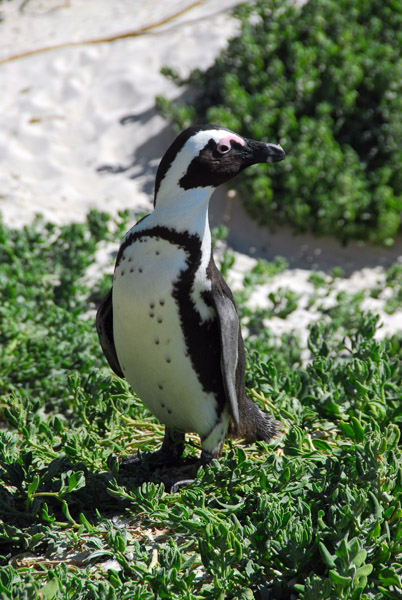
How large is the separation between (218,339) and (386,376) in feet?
3.15

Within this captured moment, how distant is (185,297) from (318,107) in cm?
362

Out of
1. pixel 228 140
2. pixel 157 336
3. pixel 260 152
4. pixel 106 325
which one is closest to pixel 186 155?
pixel 228 140

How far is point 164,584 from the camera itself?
2.23 metres

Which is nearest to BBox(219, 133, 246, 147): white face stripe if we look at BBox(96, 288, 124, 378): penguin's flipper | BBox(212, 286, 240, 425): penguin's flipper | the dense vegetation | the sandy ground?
BBox(212, 286, 240, 425): penguin's flipper

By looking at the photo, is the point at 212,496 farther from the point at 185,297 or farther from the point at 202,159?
the point at 202,159

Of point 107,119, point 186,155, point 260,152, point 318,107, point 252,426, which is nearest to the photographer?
point 186,155

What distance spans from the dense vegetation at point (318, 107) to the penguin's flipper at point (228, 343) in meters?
2.96

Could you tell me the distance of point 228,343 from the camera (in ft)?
8.70

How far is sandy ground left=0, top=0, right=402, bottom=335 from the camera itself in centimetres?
559

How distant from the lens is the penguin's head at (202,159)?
2588 millimetres

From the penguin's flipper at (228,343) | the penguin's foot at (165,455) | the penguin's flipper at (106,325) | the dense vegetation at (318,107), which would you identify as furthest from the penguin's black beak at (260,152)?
the dense vegetation at (318,107)

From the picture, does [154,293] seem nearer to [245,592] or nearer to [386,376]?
[245,592]

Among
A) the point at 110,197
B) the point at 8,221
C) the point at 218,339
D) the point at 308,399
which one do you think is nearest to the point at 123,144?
the point at 110,197

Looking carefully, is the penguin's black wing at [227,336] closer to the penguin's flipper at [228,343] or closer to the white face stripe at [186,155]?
the penguin's flipper at [228,343]
